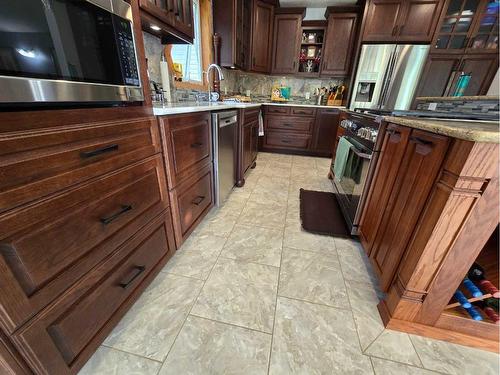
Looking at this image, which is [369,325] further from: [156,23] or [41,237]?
[156,23]

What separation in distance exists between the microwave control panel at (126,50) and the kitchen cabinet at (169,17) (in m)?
0.44

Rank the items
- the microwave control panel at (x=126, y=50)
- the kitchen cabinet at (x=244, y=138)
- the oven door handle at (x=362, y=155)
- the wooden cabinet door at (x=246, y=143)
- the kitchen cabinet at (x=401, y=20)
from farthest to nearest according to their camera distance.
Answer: the kitchen cabinet at (x=401, y=20), the wooden cabinet door at (x=246, y=143), the kitchen cabinet at (x=244, y=138), the oven door handle at (x=362, y=155), the microwave control panel at (x=126, y=50)

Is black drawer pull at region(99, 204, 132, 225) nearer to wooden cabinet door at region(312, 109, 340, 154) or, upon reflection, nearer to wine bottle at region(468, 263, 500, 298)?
wine bottle at region(468, 263, 500, 298)

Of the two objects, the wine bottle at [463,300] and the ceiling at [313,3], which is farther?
the ceiling at [313,3]

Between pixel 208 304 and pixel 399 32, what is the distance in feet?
13.9

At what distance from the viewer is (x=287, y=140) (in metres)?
3.79

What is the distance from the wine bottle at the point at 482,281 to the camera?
82 cm

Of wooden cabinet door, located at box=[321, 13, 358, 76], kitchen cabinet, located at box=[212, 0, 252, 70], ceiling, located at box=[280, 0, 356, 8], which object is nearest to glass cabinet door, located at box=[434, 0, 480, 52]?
wooden cabinet door, located at box=[321, 13, 358, 76]

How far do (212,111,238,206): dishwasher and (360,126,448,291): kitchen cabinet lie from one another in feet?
3.67

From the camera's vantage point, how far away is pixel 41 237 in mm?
550

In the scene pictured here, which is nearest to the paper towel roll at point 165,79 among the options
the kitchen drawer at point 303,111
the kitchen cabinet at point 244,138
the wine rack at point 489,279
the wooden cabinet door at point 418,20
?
the kitchen cabinet at point 244,138

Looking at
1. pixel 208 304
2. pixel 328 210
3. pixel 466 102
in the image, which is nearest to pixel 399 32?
pixel 466 102

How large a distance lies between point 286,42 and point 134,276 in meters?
4.10

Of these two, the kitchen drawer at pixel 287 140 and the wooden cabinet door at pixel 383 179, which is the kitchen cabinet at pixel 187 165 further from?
the kitchen drawer at pixel 287 140
